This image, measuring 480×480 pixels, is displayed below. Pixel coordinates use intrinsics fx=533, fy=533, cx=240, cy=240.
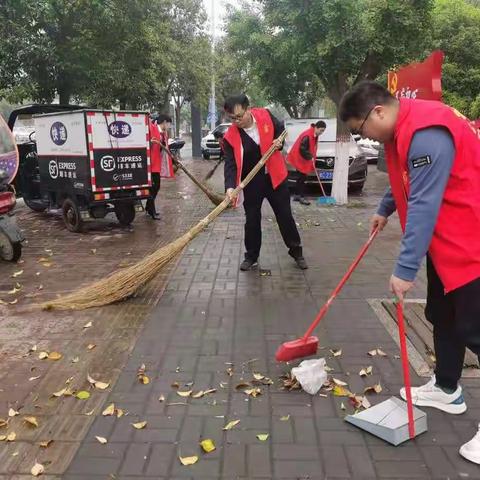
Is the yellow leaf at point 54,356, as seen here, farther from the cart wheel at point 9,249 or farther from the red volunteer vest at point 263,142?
the cart wheel at point 9,249

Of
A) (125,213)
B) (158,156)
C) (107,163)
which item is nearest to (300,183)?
(158,156)

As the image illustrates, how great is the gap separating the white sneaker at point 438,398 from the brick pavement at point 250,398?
0.19 feet

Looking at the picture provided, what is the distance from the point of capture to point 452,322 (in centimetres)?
281

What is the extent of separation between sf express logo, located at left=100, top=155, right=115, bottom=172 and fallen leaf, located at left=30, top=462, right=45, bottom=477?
5.49 m

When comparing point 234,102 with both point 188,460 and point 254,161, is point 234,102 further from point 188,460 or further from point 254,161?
point 188,460

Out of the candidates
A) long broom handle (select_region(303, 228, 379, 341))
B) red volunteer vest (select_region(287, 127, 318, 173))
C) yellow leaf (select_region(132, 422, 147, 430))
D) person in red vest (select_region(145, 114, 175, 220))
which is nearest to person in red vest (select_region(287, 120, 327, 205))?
red volunteer vest (select_region(287, 127, 318, 173))

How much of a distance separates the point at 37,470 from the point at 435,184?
2.24 meters

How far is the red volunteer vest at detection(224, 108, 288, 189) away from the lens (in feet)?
17.5

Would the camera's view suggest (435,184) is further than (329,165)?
No

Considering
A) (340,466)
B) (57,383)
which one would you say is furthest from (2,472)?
(340,466)

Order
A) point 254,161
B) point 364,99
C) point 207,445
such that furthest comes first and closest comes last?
1. point 254,161
2. point 207,445
3. point 364,99

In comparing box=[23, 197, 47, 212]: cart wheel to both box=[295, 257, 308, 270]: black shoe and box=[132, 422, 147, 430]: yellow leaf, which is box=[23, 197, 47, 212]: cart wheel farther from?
box=[132, 422, 147, 430]: yellow leaf

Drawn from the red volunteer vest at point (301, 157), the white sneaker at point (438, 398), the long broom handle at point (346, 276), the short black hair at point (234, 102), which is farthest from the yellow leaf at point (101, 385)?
the red volunteer vest at point (301, 157)

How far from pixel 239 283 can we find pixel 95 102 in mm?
9261
